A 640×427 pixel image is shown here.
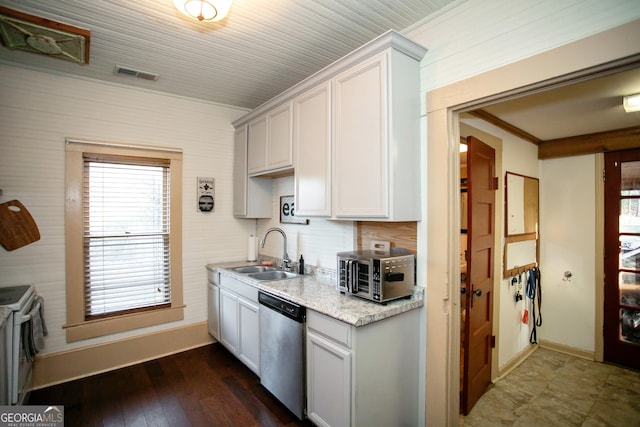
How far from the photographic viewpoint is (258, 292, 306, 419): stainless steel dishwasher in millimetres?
2111

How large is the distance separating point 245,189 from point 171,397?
210 cm

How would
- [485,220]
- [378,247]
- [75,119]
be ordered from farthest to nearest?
[75,119], [485,220], [378,247]

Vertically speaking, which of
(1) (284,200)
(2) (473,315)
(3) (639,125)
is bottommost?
(2) (473,315)

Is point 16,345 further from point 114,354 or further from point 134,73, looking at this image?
point 134,73

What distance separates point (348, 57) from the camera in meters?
2.07

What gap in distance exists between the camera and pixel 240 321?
114 inches

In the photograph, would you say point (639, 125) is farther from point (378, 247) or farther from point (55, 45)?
point (55, 45)

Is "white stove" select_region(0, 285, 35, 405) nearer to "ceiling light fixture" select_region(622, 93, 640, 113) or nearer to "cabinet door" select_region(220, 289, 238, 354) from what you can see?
"cabinet door" select_region(220, 289, 238, 354)

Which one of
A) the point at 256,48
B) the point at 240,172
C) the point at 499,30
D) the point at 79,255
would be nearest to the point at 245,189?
the point at 240,172

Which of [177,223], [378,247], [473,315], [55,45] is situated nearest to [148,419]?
[177,223]

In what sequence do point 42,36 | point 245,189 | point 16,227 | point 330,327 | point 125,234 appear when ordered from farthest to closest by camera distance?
point 245,189 → point 125,234 → point 16,227 → point 42,36 → point 330,327

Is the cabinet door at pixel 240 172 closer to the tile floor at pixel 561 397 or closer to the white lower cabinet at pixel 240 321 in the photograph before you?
the white lower cabinet at pixel 240 321

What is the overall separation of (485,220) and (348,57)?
1721 mm

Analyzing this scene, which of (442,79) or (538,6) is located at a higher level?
(538,6)
